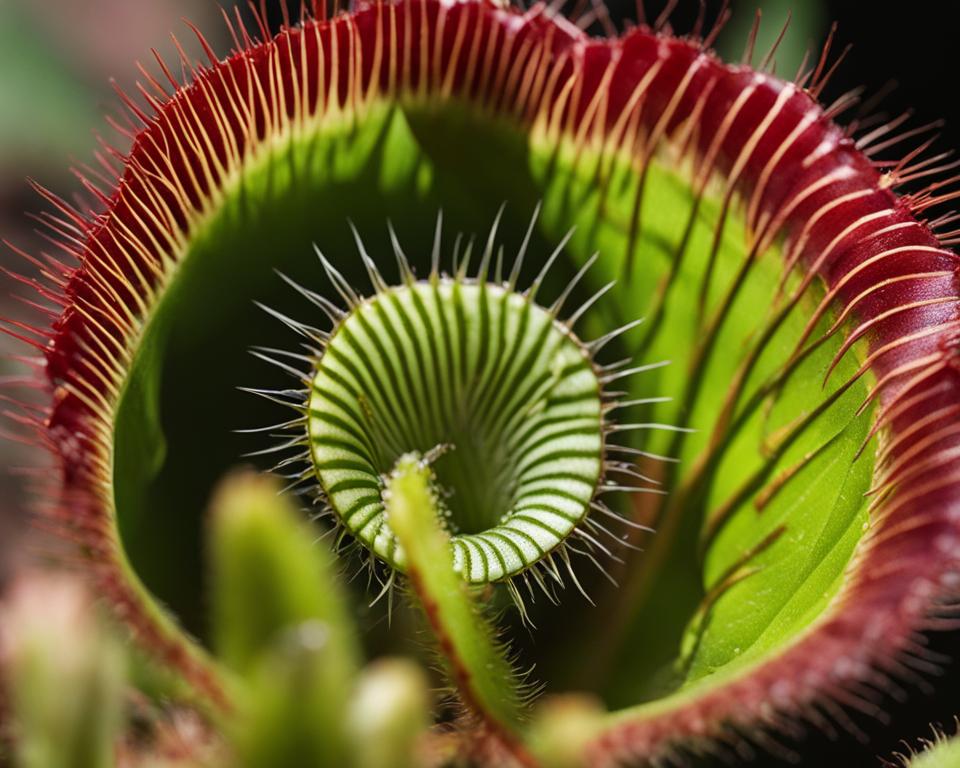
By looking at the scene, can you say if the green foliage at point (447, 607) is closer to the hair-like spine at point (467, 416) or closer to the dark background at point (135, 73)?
the hair-like spine at point (467, 416)

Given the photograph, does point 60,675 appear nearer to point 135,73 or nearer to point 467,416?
point 467,416

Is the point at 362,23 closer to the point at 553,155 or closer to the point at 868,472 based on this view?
the point at 553,155

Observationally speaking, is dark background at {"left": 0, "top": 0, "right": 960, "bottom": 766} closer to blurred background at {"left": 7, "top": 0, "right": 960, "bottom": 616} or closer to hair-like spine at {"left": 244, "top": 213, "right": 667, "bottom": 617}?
blurred background at {"left": 7, "top": 0, "right": 960, "bottom": 616}

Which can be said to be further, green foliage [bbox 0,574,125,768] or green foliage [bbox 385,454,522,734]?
green foliage [bbox 385,454,522,734]

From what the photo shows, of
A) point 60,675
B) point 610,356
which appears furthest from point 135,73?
point 60,675

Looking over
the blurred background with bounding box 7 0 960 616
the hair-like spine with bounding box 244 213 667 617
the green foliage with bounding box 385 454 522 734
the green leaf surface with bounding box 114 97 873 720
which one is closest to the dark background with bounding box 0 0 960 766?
the blurred background with bounding box 7 0 960 616

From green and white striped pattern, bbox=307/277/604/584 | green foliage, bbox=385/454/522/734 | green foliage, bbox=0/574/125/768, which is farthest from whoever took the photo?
green and white striped pattern, bbox=307/277/604/584

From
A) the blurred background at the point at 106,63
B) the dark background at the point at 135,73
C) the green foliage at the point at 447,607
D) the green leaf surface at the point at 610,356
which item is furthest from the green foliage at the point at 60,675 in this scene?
the blurred background at the point at 106,63
